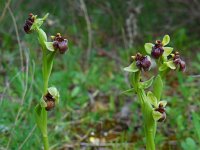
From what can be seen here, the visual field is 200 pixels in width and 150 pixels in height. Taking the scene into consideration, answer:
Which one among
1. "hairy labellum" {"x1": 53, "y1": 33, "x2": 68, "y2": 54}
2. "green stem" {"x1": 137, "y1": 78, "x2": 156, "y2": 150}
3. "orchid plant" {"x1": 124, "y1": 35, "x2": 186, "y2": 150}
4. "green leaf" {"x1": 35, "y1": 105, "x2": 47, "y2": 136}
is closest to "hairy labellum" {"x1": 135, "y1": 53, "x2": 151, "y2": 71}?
"orchid plant" {"x1": 124, "y1": 35, "x2": 186, "y2": 150}

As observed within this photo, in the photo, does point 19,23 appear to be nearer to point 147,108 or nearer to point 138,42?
point 138,42

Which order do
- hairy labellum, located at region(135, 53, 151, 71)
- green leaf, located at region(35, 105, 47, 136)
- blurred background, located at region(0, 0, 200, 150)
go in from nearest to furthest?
1. hairy labellum, located at region(135, 53, 151, 71)
2. green leaf, located at region(35, 105, 47, 136)
3. blurred background, located at region(0, 0, 200, 150)

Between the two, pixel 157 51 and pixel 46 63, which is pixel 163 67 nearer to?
pixel 157 51

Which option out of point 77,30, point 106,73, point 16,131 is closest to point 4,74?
point 106,73

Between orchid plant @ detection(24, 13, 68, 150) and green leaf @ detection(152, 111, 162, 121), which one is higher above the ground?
orchid plant @ detection(24, 13, 68, 150)

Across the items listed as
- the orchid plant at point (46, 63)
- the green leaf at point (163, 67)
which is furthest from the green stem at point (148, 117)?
the orchid plant at point (46, 63)

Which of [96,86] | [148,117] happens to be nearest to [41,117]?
[148,117]

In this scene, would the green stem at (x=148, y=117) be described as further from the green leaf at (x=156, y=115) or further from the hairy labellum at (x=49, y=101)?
the hairy labellum at (x=49, y=101)

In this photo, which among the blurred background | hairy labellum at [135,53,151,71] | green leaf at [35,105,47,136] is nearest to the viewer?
hairy labellum at [135,53,151,71]

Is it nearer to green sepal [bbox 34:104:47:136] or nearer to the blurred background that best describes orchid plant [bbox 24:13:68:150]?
green sepal [bbox 34:104:47:136]
